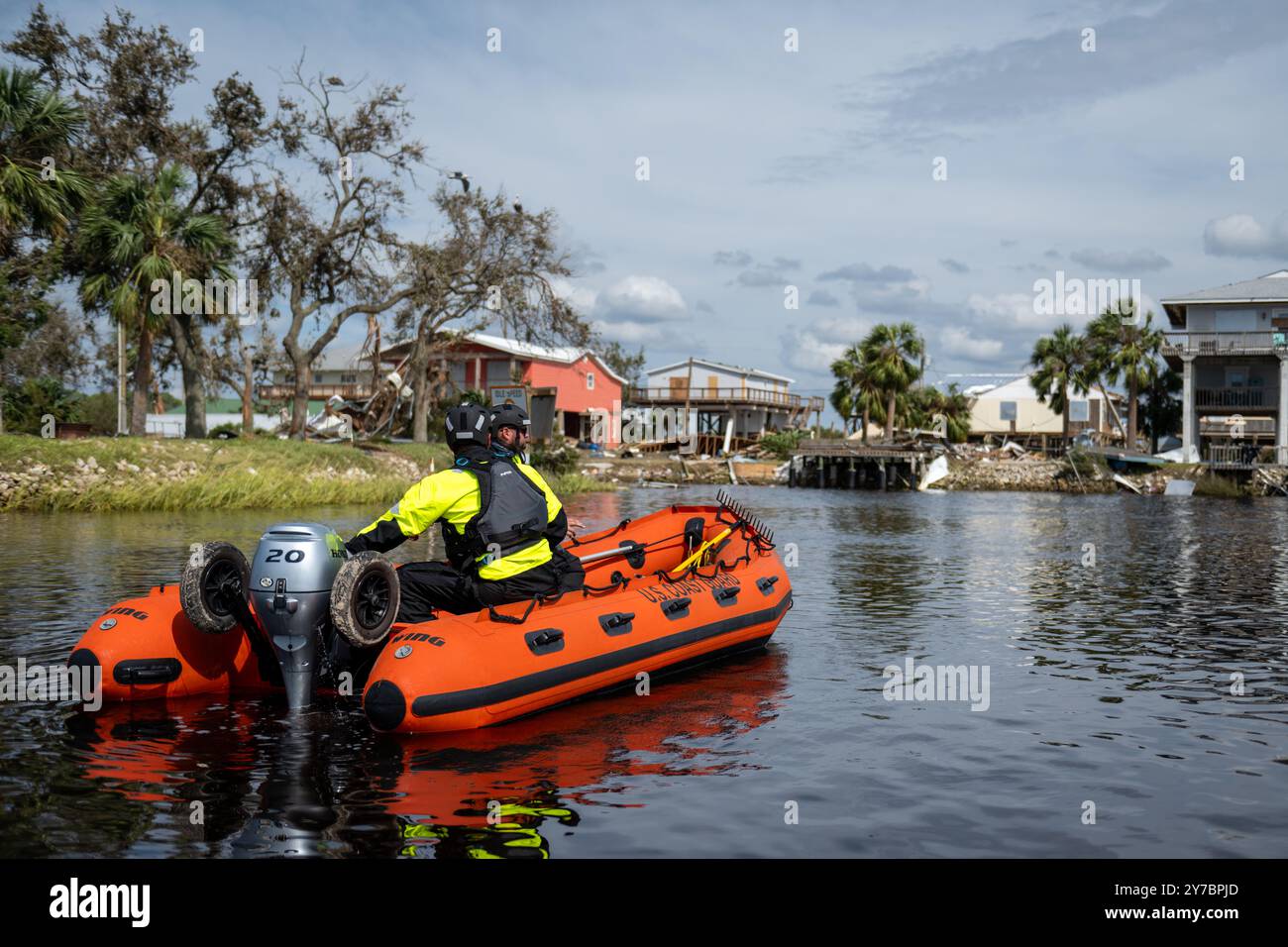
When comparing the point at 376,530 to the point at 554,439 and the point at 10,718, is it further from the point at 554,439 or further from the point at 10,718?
the point at 554,439

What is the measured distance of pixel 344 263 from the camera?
1470 inches

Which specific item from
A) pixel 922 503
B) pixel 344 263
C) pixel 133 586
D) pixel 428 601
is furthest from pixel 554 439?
pixel 428 601

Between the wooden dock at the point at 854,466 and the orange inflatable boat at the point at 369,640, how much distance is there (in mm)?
45821

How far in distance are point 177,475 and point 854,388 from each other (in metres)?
42.4

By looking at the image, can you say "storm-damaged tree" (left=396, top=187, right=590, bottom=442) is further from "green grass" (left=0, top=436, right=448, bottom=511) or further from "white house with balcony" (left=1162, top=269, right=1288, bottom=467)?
"white house with balcony" (left=1162, top=269, right=1288, bottom=467)

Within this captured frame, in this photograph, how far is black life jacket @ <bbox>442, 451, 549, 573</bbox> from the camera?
8.20 m

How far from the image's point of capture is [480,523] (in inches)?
323

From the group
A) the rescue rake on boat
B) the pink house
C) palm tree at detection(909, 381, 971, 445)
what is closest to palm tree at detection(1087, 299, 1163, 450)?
palm tree at detection(909, 381, 971, 445)

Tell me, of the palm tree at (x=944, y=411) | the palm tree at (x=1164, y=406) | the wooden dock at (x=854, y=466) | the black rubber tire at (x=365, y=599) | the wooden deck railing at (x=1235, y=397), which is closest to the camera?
the black rubber tire at (x=365, y=599)

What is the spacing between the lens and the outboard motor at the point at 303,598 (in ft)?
24.3

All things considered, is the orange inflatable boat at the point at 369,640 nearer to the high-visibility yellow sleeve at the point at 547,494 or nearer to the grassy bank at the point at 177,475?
the high-visibility yellow sleeve at the point at 547,494

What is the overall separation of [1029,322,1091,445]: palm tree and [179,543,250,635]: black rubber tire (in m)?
55.6

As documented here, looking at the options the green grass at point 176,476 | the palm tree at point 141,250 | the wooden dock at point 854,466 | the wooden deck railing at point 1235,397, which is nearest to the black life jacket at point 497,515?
the green grass at point 176,476
